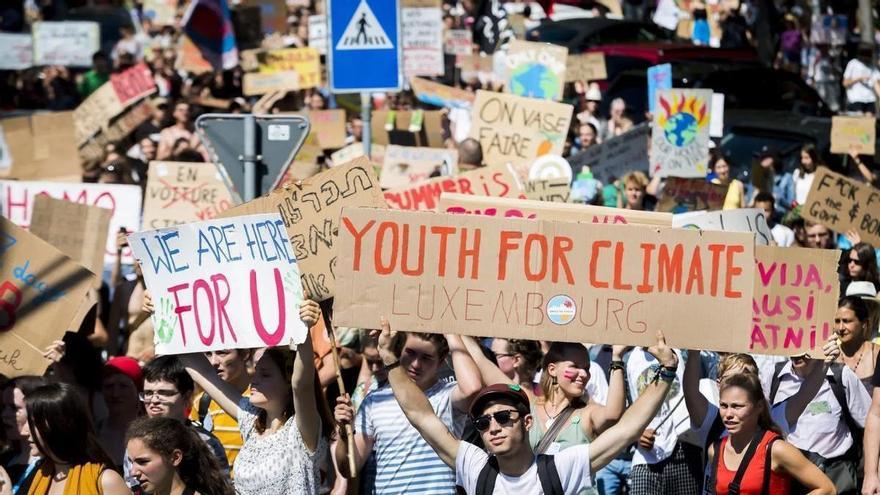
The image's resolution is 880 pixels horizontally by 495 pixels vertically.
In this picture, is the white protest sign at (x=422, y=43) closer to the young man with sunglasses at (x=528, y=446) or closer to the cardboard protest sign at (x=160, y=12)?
the cardboard protest sign at (x=160, y=12)

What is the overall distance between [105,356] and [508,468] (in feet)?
16.8

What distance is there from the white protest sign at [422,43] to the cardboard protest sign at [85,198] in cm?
690

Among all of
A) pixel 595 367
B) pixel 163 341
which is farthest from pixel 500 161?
pixel 163 341

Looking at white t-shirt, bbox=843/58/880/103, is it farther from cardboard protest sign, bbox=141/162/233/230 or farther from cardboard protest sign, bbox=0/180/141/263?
cardboard protest sign, bbox=0/180/141/263

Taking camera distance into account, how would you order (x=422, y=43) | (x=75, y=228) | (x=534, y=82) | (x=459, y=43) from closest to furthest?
(x=75, y=228) → (x=534, y=82) → (x=422, y=43) → (x=459, y=43)

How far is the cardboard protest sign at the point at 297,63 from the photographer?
1914 cm

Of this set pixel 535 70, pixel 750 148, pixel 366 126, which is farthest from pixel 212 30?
pixel 366 126

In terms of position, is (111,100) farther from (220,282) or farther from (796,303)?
(796,303)

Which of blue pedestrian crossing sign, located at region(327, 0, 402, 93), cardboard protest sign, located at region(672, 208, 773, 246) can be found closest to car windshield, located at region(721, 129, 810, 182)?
blue pedestrian crossing sign, located at region(327, 0, 402, 93)

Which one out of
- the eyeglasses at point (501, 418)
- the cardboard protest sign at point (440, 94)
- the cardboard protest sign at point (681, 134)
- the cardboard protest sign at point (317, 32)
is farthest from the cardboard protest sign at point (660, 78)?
the eyeglasses at point (501, 418)

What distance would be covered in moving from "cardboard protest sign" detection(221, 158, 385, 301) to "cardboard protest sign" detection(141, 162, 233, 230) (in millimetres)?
4359

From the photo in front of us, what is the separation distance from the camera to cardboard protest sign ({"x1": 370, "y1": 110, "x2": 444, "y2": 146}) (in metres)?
15.6

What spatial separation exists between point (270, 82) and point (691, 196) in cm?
709

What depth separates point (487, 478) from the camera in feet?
18.7
